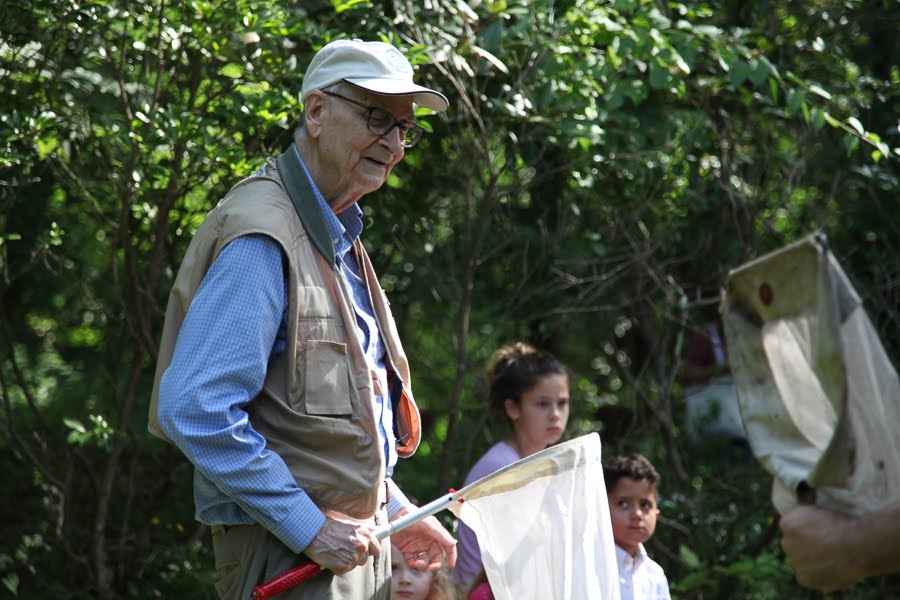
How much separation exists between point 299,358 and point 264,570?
0.53 metres

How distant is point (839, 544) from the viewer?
82.2 inches

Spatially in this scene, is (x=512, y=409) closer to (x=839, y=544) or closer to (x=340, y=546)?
(x=340, y=546)

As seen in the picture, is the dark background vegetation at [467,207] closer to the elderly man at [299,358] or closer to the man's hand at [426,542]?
the elderly man at [299,358]

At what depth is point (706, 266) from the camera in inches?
252

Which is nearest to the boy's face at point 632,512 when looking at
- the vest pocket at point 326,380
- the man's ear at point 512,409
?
the man's ear at point 512,409

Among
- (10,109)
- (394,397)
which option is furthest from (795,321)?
(10,109)

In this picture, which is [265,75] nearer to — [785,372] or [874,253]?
[785,372]

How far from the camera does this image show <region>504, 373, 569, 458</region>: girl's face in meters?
4.61

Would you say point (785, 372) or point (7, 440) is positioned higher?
point (785, 372)

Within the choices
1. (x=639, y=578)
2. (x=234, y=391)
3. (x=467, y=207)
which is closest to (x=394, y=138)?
(x=234, y=391)

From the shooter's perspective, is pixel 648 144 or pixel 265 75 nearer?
pixel 265 75

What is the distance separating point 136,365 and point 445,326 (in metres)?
1.78

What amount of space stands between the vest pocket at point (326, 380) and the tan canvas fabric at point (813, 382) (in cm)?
91

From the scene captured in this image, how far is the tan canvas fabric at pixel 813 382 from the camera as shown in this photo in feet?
6.56
